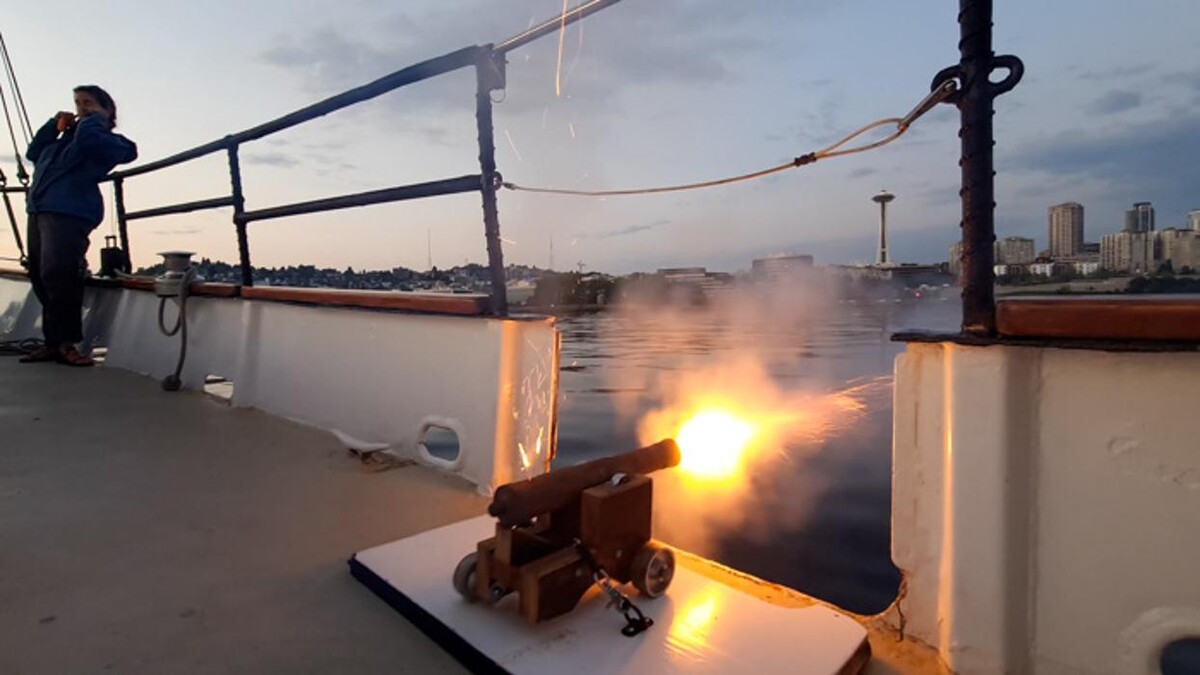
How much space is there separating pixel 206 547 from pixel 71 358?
439 centimetres

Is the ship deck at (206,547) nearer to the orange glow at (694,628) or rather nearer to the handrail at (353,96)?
the orange glow at (694,628)

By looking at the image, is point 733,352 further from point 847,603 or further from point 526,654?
point 526,654

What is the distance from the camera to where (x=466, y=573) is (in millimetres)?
1489

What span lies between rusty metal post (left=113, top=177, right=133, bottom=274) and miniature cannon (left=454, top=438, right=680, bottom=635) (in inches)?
216

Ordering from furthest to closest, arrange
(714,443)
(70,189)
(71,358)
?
(714,443), (71,358), (70,189)

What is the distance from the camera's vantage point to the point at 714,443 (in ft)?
18.8

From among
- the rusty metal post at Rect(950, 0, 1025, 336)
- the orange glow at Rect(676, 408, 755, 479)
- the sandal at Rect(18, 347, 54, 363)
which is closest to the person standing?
the sandal at Rect(18, 347, 54, 363)

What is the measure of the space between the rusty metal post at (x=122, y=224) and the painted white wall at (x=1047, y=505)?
6143 millimetres

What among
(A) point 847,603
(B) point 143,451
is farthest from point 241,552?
(A) point 847,603

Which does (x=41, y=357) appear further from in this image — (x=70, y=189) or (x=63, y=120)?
(x=63, y=120)

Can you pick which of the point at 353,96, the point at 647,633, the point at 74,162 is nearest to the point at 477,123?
the point at 353,96

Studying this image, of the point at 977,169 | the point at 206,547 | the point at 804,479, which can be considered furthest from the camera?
the point at 804,479

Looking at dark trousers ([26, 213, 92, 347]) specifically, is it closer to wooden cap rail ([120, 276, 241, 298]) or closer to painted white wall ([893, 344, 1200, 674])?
wooden cap rail ([120, 276, 241, 298])

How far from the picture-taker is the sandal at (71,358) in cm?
498
